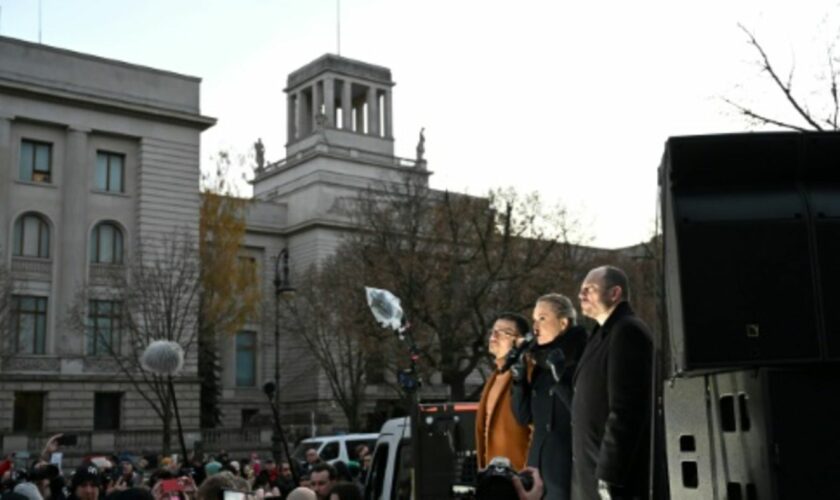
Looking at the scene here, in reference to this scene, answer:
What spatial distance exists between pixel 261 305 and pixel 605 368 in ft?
193

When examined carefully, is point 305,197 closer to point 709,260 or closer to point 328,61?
point 328,61

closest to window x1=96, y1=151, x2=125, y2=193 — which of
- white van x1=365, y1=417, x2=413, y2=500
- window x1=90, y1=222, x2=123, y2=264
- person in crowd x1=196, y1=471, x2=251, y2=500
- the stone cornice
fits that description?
window x1=90, y1=222, x2=123, y2=264

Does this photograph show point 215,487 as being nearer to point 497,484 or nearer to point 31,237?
point 497,484

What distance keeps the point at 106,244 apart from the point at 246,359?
19.7m

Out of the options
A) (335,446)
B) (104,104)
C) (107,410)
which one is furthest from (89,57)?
(335,446)

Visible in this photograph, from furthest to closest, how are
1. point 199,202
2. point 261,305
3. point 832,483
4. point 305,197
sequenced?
point 305,197 < point 261,305 < point 199,202 < point 832,483

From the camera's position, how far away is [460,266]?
41812 mm

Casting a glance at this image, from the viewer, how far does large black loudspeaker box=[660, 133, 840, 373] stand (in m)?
4.38

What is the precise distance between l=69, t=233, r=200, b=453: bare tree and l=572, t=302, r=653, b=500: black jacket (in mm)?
38550

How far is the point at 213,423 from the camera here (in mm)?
64062

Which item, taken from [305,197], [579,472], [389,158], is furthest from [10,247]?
[579,472]

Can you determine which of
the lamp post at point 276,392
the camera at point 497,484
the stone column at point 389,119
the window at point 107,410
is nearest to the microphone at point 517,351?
the camera at point 497,484

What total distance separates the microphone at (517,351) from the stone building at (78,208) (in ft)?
143

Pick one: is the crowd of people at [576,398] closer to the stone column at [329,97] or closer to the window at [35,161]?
the window at [35,161]
